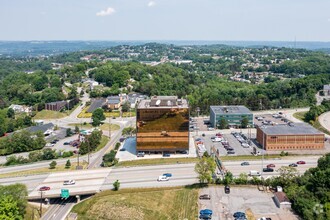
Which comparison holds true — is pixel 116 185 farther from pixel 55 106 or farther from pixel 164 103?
pixel 55 106

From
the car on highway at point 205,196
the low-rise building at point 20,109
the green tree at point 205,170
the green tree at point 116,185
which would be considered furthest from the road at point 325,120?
the low-rise building at point 20,109

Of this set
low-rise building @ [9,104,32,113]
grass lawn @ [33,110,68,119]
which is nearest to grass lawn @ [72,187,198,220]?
grass lawn @ [33,110,68,119]

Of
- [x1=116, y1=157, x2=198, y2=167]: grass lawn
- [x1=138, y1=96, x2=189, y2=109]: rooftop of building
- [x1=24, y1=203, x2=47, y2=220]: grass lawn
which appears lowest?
[x1=24, y1=203, x2=47, y2=220]: grass lawn

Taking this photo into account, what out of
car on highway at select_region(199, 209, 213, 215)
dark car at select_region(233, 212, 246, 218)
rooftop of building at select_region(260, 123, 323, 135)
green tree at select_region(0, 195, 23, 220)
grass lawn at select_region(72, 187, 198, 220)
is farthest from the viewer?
rooftop of building at select_region(260, 123, 323, 135)

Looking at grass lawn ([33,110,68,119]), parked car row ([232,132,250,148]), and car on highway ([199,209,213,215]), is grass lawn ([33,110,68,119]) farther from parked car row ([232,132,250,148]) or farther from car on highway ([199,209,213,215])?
car on highway ([199,209,213,215])

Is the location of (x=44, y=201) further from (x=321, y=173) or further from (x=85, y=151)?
(x=321, y=173)

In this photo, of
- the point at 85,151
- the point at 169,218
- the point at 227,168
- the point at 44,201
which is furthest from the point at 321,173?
the point at 85,151

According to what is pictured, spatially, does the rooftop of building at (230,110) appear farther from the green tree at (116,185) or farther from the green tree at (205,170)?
the green tree at (116,185)
